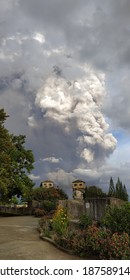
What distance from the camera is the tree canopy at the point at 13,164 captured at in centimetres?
4044

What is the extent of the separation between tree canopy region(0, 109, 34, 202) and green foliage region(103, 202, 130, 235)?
2553 centimetres

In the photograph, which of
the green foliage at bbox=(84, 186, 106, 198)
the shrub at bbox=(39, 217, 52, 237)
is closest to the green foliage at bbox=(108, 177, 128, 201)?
the green foliage at bbox=(84, 186, 106, 198)

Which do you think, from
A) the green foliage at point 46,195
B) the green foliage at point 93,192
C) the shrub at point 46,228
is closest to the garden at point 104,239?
the shrub at point 46,228

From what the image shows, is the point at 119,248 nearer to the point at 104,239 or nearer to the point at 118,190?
the point at 104,239

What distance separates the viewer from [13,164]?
46344 mm

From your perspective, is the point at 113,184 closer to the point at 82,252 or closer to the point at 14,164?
the point at 14,164

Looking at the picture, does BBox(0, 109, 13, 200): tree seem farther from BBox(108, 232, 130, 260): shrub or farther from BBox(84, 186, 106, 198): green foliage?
BBox(84, 186, 106, 198): green foliage

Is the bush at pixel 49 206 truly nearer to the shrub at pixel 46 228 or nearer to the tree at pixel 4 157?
the tree at pixel 4 157

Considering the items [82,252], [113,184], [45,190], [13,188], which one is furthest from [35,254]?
[113,184]

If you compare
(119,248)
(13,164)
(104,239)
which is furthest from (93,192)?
(119,248)

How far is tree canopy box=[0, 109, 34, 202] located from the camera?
40.4 metres

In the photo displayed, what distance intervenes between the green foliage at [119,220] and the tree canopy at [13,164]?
25525mm

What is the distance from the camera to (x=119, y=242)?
1148 centimetres
